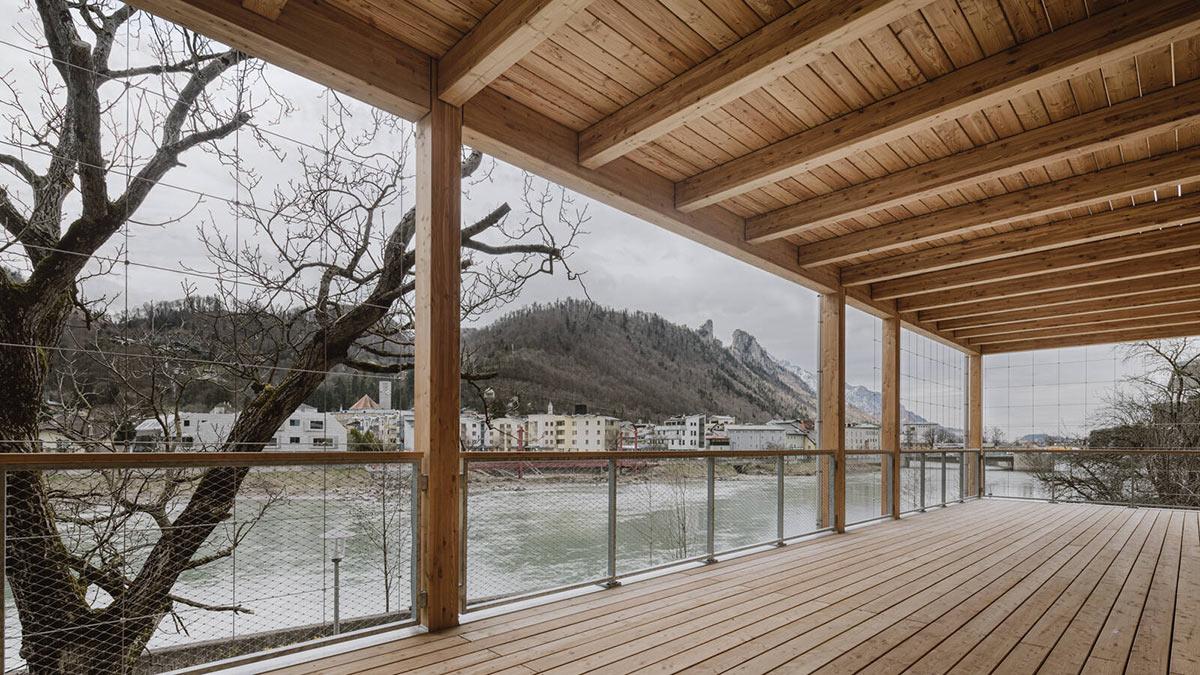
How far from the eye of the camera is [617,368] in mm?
5352

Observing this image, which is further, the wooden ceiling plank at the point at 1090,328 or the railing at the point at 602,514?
the wooden ceiling plank at the point at 1090,328

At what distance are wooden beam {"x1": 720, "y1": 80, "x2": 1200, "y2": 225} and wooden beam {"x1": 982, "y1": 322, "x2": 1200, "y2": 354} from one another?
6866mm

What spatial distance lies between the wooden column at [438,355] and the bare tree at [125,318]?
45 centimetres

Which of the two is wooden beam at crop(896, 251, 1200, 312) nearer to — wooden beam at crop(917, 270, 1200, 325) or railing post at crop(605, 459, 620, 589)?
wooden beam at crop(917, 270, 1200, 325)

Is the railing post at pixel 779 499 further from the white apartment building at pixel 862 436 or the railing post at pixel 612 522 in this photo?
→ the railing post at pixel 612 522

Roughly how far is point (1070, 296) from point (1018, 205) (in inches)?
135

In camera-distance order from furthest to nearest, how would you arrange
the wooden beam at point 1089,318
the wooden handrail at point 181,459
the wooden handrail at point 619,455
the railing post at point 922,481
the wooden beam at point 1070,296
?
the railing post at point 922,481
the wooden beam at point 1089,318
the wooden beam at point 1070,296
the wooden handrail at point 619,455
the wooden handrail at point 181,459

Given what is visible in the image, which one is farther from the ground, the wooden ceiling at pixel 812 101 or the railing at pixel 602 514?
the wooden ceiling at pixel 812 101

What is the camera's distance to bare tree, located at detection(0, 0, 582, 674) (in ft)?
8.41

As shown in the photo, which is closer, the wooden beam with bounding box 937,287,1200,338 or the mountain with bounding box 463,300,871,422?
the mountain with bounding box 463,300,871,422

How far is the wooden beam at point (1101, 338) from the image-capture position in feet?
29.1

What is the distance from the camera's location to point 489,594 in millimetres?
3377

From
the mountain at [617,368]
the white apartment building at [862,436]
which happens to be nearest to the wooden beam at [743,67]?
the mountain at [617,368]

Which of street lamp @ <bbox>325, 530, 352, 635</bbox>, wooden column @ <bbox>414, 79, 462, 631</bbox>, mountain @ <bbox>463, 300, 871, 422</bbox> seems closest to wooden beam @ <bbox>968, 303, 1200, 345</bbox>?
mountain @ <bbox>463, 300, 871, 422</bbox>
